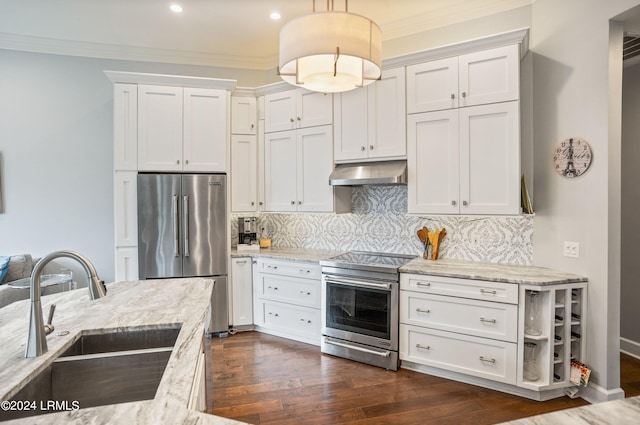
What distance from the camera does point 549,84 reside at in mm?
2816

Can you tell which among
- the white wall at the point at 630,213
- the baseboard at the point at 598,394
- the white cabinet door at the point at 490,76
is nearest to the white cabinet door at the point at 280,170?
the white cabinet door at the point at 490,76

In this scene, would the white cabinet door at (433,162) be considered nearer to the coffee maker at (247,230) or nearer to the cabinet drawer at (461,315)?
the cabinet drawer at (461,315)

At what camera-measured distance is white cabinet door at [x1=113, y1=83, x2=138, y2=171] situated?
3.50 m

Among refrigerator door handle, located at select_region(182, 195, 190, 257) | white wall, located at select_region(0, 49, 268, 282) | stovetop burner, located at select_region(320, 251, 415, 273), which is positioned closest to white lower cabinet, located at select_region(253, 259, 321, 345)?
stovetop burner, located at select_region(320, 251, 415, 273)

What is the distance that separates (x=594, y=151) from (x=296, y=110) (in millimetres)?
2726

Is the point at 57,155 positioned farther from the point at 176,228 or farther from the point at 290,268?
the point at 290,268

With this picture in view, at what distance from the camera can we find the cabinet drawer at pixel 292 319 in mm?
3441

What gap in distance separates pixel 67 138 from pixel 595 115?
17.1 feet

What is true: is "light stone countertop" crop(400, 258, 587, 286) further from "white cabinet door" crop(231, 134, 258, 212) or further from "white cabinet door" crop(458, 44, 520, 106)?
"white cabinet door" crop(231, 134, 258, 212)

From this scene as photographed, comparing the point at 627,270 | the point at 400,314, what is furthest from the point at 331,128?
the point at 627,270

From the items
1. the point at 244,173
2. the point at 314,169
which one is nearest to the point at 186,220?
the point at 244,173

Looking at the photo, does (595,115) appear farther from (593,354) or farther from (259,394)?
(259,394)

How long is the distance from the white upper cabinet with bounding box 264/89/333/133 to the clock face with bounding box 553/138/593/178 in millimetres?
2084

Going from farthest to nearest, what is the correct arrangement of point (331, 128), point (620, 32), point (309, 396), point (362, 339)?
point (331, 128) → point (362, 339) → point (309, 396) → point (620, 32)
